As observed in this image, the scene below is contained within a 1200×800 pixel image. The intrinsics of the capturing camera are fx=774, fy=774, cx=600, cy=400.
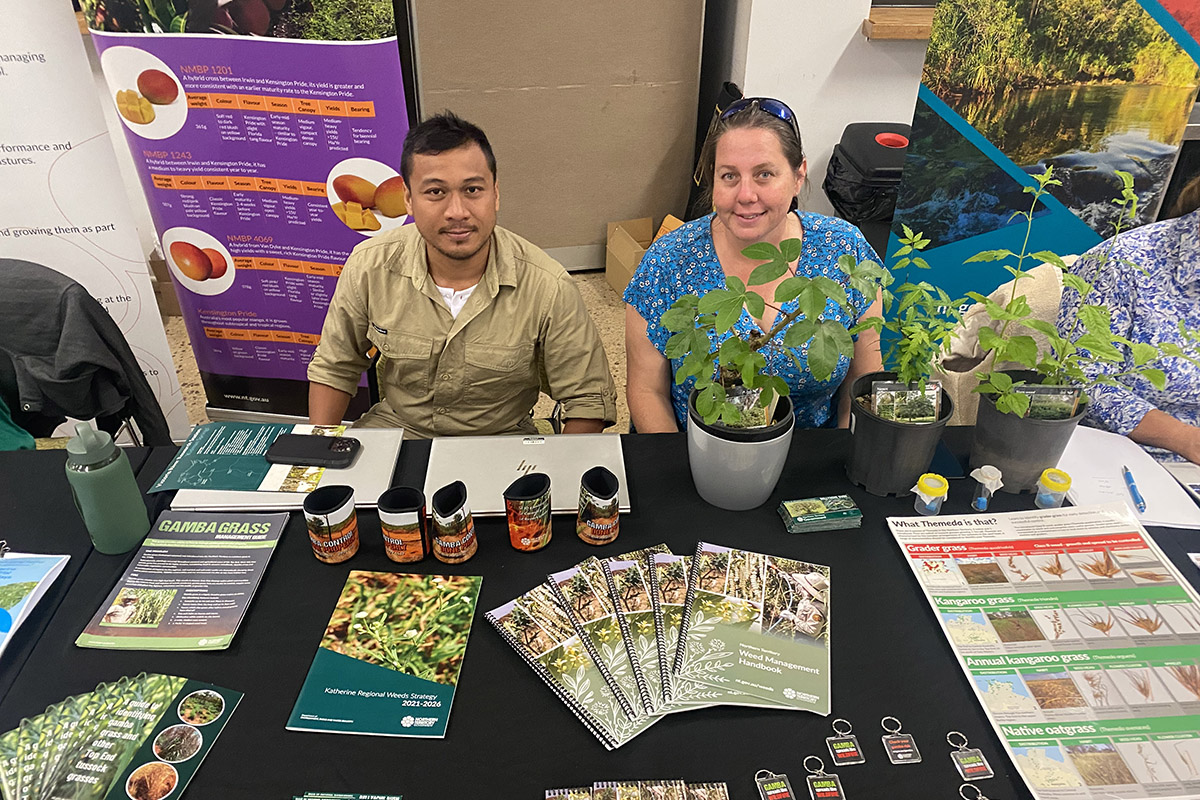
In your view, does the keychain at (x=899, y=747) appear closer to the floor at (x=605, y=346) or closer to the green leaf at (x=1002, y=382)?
the green leaf at (x=1002, y=382)

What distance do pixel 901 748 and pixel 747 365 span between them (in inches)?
20.8

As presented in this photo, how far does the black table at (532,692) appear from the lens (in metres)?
0.90

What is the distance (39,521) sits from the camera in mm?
1229

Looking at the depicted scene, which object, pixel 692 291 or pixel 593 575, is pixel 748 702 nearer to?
pixel 593 575

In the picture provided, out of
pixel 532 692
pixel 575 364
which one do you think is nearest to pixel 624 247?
pixel 575 364

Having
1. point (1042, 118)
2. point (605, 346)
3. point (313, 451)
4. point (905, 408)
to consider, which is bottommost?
point (605, 346)

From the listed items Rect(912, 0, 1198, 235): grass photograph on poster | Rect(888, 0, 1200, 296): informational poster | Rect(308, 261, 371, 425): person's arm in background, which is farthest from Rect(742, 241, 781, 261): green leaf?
Rect(912, 0, 1198, 235): grass photograph on poster

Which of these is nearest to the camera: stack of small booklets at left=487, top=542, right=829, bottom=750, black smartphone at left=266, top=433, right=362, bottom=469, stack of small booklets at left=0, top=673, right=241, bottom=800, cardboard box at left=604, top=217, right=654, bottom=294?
stack of small booklets at left=0, top=673, right=241, bottom=800

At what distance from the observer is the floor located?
296cm

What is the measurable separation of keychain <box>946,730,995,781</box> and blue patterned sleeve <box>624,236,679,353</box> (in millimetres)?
963

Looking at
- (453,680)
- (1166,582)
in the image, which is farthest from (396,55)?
(1166,582)

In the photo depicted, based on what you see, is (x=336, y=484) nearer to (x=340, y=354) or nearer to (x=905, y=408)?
(x=340, y=354)

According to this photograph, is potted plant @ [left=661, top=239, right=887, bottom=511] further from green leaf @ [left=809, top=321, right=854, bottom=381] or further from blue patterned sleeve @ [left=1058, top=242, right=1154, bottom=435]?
blue patterned sleeve @ [left=1058, top=242, right=1154, bottom=435]

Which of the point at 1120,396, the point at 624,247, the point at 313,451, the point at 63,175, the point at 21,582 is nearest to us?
the point at 21,582
